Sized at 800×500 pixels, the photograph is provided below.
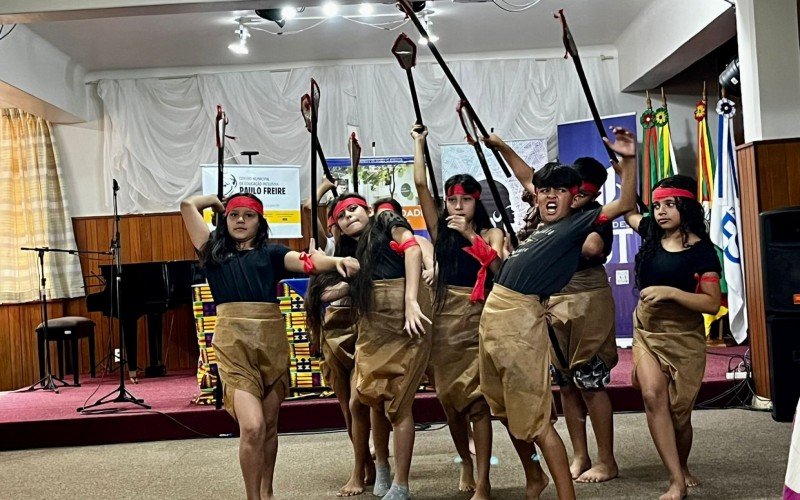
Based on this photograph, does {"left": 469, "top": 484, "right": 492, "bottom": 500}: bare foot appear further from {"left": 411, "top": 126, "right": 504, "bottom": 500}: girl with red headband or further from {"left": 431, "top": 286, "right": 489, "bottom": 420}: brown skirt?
{"left": 431, "top": 286, "right": 489, "bottom": 420}: brown skirt

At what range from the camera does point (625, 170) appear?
3340mm

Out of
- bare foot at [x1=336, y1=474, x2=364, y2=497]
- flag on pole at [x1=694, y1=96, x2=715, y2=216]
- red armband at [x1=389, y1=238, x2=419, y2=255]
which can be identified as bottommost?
bare foot at [x1=336, y1=474, x2=364, y2=497]

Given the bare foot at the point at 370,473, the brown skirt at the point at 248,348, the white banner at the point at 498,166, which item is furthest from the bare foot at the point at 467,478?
the white banner at the point at 498,166

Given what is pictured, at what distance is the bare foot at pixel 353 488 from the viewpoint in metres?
4.15

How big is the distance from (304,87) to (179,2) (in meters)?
4.03

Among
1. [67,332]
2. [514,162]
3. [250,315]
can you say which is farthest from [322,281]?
[67,332]

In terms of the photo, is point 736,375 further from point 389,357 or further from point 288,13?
point 288,13

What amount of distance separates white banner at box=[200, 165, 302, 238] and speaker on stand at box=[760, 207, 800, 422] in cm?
552

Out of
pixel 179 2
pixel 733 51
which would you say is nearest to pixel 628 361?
pixel 733 51

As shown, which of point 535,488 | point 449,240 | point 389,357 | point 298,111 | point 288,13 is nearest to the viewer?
point 535,488

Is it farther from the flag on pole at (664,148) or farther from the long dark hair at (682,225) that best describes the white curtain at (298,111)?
the long dark hair at (682,225)

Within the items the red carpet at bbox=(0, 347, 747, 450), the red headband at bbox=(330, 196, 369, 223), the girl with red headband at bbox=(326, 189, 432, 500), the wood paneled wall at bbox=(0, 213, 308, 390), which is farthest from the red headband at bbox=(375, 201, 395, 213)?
the wood paneled wall at bbox=(0, 213, 308, 390)

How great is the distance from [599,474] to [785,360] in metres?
1.71

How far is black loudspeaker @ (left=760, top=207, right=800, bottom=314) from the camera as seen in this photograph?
502cm
